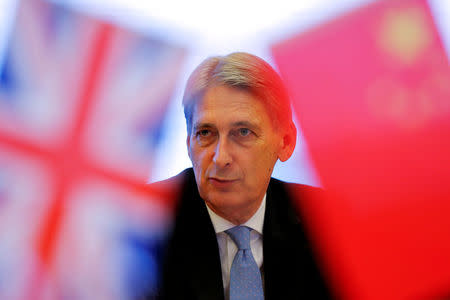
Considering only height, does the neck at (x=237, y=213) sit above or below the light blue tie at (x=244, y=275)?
above

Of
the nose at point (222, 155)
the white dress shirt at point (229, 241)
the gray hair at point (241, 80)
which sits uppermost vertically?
the gray hair at point (241, 80)

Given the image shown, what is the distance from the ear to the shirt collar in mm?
143

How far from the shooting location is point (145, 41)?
925 millimetres

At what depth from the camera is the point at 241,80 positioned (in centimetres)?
80

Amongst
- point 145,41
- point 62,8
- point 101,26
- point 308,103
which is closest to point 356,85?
point 308,103

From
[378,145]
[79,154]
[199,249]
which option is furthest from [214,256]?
[378,145]

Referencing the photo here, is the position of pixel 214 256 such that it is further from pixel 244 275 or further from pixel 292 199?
pixel 292 199

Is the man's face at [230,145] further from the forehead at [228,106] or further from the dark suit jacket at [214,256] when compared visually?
the dark suit jacket at [214,256]

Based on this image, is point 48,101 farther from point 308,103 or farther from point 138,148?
point 308,103

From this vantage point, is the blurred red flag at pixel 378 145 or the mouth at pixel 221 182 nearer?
the mouth at pixel 221 182

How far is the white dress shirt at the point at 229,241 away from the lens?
0.86 metres

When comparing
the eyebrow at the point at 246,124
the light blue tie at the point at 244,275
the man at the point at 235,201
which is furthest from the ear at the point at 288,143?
the light blue tie at the point at 244,275

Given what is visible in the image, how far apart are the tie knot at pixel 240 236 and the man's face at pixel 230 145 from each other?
0.06 meters

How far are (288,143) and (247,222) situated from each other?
23 cm
